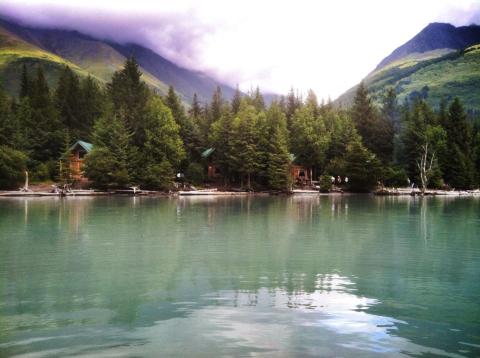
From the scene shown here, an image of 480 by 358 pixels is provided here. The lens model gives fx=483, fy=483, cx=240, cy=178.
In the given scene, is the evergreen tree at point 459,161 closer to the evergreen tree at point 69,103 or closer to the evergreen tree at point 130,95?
the evergreen tree at point 130,95

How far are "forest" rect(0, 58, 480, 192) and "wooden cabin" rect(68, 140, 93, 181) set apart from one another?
6.41 feet

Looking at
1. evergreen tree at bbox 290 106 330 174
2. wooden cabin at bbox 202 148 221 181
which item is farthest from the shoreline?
wooden cabin at bbox 202 148 221 181

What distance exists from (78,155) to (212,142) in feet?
77.6

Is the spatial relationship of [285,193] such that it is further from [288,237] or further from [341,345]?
[341,345]

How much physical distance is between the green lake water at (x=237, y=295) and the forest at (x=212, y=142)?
48.4m

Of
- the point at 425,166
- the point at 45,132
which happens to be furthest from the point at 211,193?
the point at 425,166

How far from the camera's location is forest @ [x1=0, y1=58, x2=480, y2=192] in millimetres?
72500

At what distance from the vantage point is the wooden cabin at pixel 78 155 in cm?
7434

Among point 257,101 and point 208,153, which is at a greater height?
point 257,101

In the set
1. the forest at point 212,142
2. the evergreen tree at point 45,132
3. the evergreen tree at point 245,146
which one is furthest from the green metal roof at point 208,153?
the evergreen tree at point 45,132

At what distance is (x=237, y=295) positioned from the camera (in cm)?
1266

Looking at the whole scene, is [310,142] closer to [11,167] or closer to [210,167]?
[210,167]

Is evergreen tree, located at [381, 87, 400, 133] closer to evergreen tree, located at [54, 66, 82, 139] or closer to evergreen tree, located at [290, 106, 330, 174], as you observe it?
evergreen tree, located at [290, 106, 330, 174]

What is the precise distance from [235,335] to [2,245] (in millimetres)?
15414
